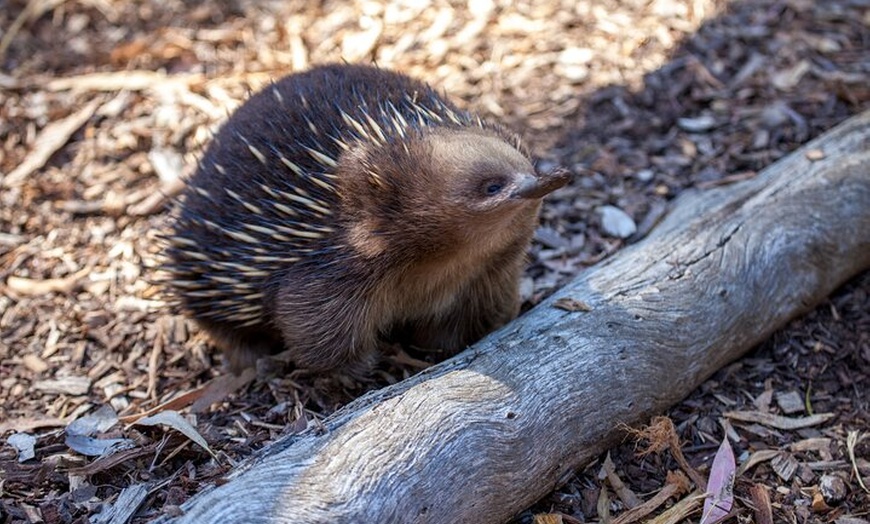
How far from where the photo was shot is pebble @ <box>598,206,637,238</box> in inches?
212

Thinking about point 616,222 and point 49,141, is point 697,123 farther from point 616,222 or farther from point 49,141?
point 49,141

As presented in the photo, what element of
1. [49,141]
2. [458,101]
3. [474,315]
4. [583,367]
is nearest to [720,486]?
[583,367]

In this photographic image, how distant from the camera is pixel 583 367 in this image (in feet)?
12.9

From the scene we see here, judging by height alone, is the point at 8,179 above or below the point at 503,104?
above

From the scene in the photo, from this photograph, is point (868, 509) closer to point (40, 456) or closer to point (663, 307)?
point (663, 307)

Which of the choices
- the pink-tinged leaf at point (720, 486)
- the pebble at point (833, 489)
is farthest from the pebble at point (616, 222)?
the pebble at point (833, 489)

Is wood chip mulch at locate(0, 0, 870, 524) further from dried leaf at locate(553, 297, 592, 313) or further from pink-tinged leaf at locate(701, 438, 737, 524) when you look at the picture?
dried leaf at locate(553, 297, 592, 313)

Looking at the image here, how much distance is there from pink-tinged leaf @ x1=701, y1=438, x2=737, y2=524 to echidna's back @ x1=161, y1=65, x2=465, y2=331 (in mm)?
1808

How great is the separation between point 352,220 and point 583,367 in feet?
3.61

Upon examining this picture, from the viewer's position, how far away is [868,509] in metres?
3.88

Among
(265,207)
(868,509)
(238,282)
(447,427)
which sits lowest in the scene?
(868,509)

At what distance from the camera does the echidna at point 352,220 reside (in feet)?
12.3

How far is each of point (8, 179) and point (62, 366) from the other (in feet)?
6.01

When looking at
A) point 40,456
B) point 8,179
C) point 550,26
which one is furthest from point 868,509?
point 8,179
